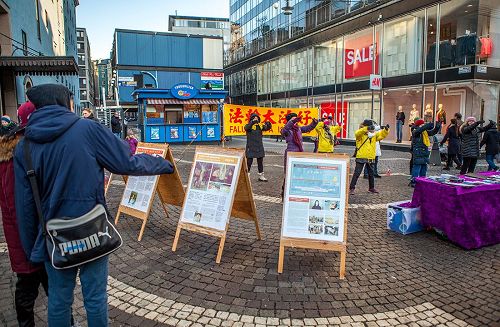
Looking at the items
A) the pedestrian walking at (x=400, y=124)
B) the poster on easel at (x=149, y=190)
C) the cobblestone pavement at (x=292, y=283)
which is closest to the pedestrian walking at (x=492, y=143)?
the cobblestone pavement at (x=292, y=283)

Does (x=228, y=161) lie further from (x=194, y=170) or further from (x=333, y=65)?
(x=333, y=65)

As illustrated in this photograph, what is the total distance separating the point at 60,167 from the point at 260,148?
8113 millimetres

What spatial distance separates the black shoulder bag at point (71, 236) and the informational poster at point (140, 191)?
3.28 meters

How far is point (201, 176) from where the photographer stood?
5.11 m

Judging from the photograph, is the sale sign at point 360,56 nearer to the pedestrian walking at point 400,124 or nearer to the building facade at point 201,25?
the pedestrian walking at point 400,124

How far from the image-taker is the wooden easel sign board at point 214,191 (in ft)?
15.8

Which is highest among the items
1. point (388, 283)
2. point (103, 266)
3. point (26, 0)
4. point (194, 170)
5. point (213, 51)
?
point (213, 51)

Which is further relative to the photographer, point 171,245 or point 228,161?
point 171,245

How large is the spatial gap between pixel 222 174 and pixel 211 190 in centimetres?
26

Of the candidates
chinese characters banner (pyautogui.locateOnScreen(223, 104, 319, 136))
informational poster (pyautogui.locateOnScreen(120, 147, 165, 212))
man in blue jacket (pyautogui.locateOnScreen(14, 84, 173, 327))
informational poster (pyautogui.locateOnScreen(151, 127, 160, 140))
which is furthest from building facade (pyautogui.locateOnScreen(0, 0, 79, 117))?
man in blue jacket (pyautogui.locateOnScreen(14, 84, 173, 327))

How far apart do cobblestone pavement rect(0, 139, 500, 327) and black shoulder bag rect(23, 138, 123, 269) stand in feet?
4.37

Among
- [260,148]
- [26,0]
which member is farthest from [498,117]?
[26,0]

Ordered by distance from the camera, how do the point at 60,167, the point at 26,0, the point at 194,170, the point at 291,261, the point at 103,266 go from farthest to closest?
1. the point at 26,0
2. the point at 194,170
3. the point at 291,261
4. the point at 103,266
5. the point at 60,167

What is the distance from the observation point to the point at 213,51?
4125 centimetres
